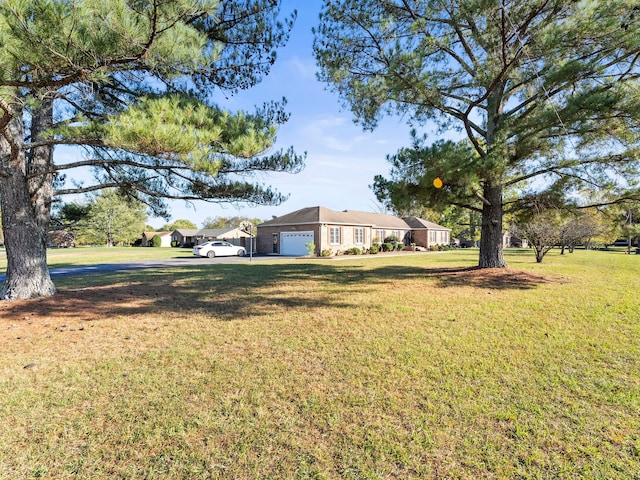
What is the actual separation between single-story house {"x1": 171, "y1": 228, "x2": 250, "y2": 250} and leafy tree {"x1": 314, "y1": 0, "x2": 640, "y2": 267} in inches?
1010

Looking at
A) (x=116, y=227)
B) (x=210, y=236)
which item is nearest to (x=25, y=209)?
(x=210, y=236)

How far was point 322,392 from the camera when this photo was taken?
340cm

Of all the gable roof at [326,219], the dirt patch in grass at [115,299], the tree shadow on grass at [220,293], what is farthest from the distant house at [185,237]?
the dirt patch in grass at [115,299]

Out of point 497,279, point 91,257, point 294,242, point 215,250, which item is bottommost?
point 497,279

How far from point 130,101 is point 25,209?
3.42 meters

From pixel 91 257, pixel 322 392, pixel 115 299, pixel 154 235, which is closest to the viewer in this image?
pixel 322 392

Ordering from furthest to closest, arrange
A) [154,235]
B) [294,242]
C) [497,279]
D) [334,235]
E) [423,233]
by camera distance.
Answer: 1. [154,235]
2. [423,233]
3. [294,242]
4. [334,235]
5. [497,279]

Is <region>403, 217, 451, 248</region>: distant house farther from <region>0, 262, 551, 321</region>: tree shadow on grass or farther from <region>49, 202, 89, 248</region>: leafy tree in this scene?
<region>49, 202, 89, 248</region>: leafy tree

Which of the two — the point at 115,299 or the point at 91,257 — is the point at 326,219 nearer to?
the point at 91,257

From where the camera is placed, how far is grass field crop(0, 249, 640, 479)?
2441 mm

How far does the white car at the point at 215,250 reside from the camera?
25562 millimetres

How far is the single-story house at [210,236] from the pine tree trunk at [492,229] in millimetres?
25326

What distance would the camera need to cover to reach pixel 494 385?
3555 millimetres

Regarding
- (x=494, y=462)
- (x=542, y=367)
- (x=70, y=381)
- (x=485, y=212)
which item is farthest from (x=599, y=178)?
(x=70, y=381)
